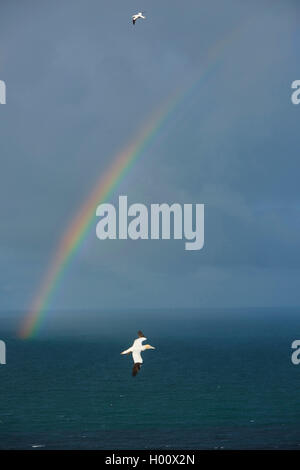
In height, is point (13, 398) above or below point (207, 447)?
above

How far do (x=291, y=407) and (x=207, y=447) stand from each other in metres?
40.3

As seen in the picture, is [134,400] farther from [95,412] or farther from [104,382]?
[104,382]

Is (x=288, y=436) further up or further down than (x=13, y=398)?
further down

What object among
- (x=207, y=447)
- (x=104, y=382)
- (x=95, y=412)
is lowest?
(x=207, y=447)

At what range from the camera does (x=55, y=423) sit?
135250 mm

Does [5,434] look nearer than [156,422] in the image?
Yes

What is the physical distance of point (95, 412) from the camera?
14512 centimetres

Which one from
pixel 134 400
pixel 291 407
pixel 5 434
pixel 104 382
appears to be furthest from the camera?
pixel 104 382

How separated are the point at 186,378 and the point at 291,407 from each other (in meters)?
45.3

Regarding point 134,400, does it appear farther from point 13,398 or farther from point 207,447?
point 207,447
